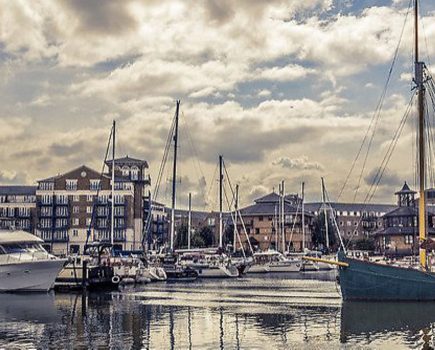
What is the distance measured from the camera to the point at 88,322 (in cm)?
3919

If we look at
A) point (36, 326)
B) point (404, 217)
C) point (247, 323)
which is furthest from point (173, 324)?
point (404, 217)

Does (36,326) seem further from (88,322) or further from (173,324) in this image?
(173,324)

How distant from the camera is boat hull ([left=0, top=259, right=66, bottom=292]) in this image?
6041 cm

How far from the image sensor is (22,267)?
60562mm

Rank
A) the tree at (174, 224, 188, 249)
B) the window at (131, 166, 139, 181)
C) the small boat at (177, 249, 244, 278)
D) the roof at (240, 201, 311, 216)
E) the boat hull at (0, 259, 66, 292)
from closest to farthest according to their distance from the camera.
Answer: the boat hull at (0, 259, 66, 292) → the small boat at (177, 249, 244, 278) → the window at (131, 166, 139, 181) → the tree at (174, 224, 188, 249) → the roof at (240, 201, 311, 216)

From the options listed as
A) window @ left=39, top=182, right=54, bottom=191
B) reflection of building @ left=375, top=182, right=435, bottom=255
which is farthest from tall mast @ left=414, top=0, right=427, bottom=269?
window @ left=39, top=182, right=54, bottom=191

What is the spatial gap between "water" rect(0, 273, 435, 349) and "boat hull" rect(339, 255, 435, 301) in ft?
4.39

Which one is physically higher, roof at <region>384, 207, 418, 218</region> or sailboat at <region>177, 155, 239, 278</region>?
roof at <region>384, 207, 418, 218</region>

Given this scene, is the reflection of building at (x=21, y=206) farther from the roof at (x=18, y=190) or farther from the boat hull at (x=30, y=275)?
the boat hull at (x=30, y=275)

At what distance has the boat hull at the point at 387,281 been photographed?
4834 centimetres

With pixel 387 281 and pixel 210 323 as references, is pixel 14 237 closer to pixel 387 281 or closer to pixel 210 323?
pixel 210 323

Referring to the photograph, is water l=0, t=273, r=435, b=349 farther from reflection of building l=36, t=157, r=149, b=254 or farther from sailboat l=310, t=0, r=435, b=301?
reflection of building l=36, t=157, r=149, b=254

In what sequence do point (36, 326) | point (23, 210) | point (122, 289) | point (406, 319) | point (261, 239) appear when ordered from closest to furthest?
point (36, 326), point (406, 319), point (122, 289), point (23, 210), point (261, 239)

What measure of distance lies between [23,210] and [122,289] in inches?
3388
